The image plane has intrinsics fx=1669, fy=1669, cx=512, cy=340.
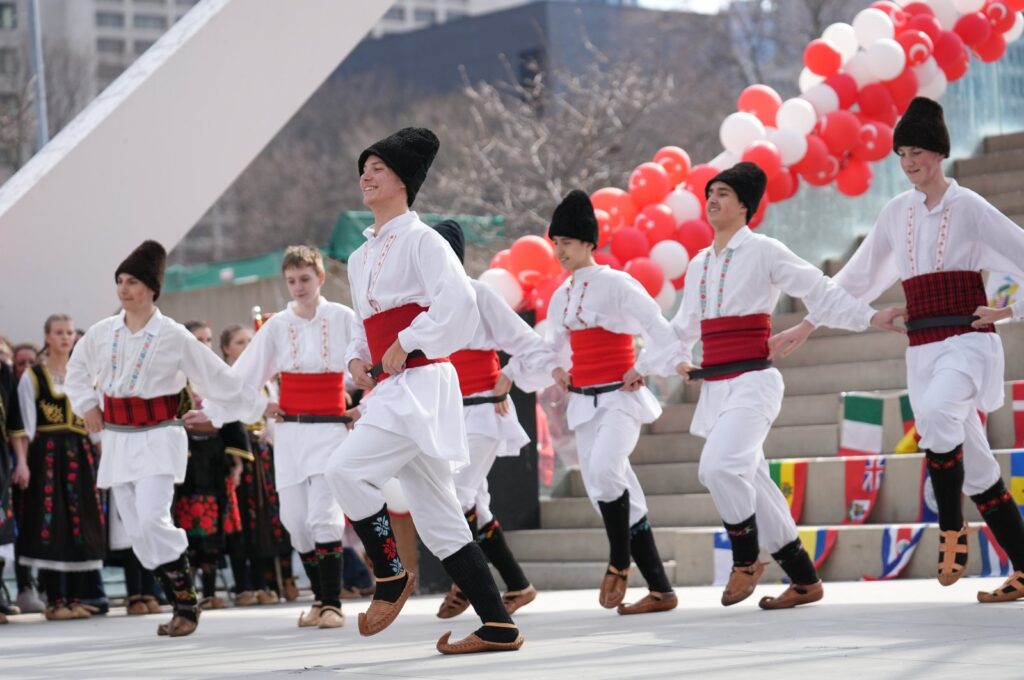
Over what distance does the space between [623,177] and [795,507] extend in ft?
60.9

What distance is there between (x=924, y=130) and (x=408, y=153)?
2349 millimetres

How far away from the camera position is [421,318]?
20.1ft

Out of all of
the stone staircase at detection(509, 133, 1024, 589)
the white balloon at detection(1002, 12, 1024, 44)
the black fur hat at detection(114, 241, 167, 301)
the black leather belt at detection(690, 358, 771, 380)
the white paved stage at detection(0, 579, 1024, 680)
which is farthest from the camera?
the white balloon at detection(1002, 12, 1024, 44)

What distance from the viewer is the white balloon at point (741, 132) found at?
1233cm

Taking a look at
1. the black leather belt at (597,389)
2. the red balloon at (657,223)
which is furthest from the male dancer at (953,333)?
the red balloon at (657,223)

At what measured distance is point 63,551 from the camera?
10586mm

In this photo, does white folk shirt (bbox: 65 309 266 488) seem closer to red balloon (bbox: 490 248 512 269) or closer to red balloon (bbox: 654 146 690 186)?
red balloon (bbox: 490 248 512 269)

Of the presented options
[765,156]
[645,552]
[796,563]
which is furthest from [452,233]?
[765,156]

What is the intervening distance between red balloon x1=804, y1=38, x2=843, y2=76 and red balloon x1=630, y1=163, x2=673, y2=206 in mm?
1688

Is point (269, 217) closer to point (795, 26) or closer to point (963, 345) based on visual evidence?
point (795, 26)

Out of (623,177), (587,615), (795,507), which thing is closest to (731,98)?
(623,177)

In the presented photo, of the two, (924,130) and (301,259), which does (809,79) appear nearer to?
(301,259)

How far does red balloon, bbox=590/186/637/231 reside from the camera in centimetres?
1201

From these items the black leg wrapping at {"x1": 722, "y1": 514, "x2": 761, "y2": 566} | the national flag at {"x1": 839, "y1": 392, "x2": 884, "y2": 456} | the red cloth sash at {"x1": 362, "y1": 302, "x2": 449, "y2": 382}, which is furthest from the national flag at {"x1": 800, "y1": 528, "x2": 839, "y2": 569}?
the red cloth sash at {"x1": 362, "y1": 302, "x2": 449, "y2": 382}
